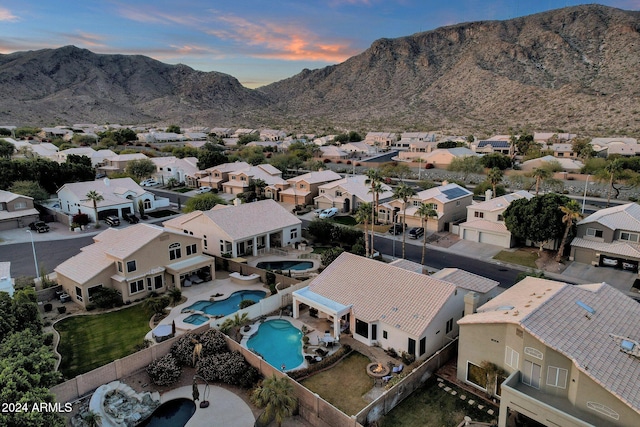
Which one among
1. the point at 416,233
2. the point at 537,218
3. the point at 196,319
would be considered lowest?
the point at 196,319

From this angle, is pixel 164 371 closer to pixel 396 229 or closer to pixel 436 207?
pixel 396 229

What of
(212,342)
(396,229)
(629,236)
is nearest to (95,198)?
(212,342)

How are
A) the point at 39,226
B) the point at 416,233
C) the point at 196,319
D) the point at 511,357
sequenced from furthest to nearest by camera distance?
the point at 39,226
the point at 416,233
the point at 196,319
the point at 511,357

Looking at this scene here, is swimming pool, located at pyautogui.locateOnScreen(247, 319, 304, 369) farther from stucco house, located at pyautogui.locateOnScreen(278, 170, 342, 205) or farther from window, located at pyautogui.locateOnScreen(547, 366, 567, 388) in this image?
stucco house, located at pyautogui.locateOnScreen(278, 170, 342, 205)

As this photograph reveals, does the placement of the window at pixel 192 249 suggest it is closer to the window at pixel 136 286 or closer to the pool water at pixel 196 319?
the window at pixel 136 286

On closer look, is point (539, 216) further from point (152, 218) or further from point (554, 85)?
point (554, 85)

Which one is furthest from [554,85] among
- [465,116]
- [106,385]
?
[106,385]
